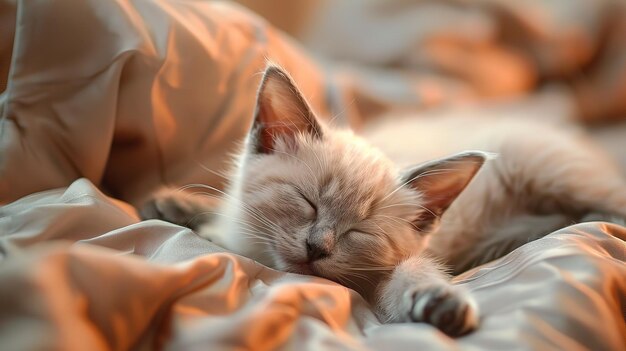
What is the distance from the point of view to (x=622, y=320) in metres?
0.88

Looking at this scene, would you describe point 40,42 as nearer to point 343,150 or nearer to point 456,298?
point 343,150

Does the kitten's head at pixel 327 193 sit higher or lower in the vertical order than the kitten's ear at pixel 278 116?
lower

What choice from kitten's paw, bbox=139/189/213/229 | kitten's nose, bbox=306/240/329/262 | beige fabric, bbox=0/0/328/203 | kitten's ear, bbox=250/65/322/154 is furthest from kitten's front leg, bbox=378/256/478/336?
beige fabric, bbox=0/0/328/203

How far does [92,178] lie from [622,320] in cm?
113

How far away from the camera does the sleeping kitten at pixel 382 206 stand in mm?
1027

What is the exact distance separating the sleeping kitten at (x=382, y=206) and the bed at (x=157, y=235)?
8 centimetres

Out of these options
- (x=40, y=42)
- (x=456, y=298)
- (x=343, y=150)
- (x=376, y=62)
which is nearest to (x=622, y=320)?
(x=456, y=298)

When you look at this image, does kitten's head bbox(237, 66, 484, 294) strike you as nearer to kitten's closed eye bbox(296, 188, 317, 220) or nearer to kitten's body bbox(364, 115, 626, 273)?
kitten's closed eye bbox(296, 188, 317, 220)

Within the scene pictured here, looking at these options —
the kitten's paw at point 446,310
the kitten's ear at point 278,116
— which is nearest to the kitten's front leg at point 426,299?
the kitten's paw at point 446,310

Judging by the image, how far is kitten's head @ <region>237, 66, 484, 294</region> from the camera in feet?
3.45

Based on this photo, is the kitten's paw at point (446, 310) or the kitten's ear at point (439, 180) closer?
the kitten's paw at point (446, 310)

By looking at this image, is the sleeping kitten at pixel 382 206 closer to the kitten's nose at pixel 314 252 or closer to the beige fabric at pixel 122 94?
the kitten's nose at pixel 314 252

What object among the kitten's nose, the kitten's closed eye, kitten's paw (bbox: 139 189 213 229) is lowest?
kitten's paw (bbox: 139 189 213 229)

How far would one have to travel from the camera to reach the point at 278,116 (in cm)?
122
